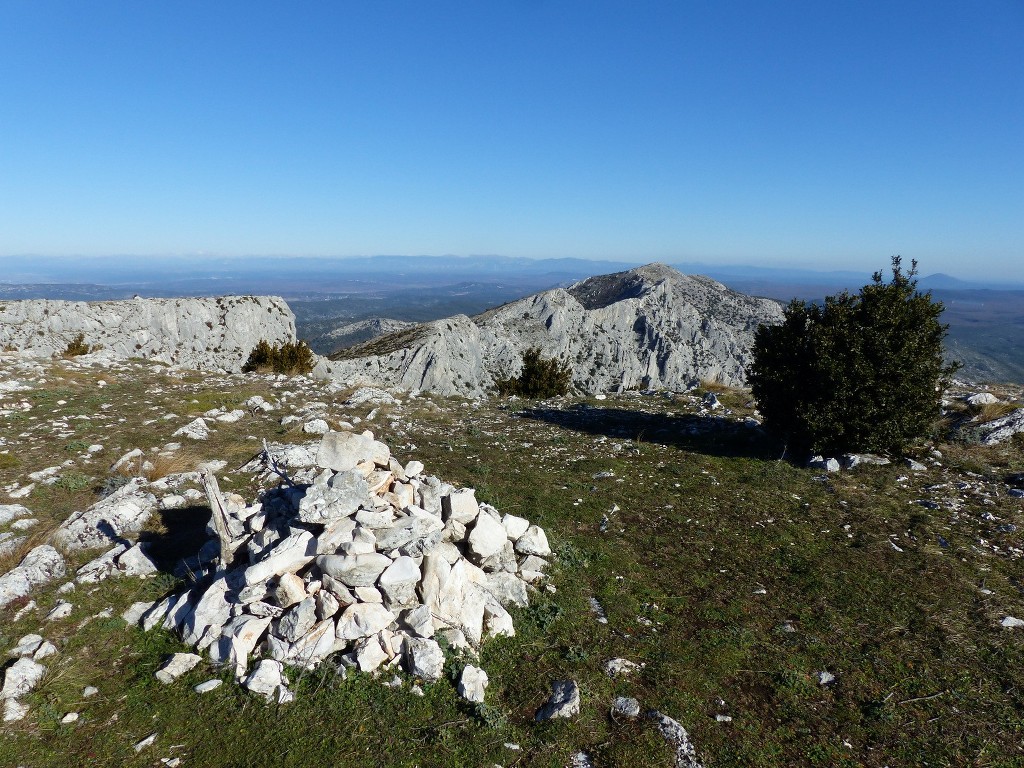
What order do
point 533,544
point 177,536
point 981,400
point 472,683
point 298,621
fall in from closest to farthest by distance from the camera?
point 472,683
point 298,621
point 533,544
point 177,536
point 981,400

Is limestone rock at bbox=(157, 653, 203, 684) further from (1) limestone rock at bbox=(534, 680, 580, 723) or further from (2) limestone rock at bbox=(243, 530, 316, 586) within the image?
(1) limestone rock at bbox=(534, 680, 580, 723)

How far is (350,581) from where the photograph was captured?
7.14 m

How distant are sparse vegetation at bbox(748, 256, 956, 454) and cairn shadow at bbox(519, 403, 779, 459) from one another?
162cm

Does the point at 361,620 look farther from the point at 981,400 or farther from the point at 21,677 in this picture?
the point at 981,400

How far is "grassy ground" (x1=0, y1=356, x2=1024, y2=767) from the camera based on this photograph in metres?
5.80

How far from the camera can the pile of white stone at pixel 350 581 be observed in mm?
6750

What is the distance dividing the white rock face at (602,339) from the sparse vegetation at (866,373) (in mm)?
45162

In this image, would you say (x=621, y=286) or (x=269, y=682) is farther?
(x=621, y=286)

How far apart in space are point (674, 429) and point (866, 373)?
683 cm

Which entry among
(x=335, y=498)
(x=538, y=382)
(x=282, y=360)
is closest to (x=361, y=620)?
(x=335, y=498)

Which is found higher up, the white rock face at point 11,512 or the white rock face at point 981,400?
the white rock face at point 11,512

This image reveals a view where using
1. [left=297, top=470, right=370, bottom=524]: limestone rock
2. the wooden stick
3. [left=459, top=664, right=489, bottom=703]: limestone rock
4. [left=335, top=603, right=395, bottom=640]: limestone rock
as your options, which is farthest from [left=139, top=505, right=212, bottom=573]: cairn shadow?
[left=459, top=664, right=489, bottom=703]: limestone rock

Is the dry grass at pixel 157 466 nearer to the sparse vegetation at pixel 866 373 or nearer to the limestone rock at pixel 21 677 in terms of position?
the limestone rock at pixel 21 677

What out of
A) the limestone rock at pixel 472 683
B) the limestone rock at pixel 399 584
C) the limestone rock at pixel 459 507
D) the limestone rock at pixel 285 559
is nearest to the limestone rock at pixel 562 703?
the limestone rock at pixel 472 683
